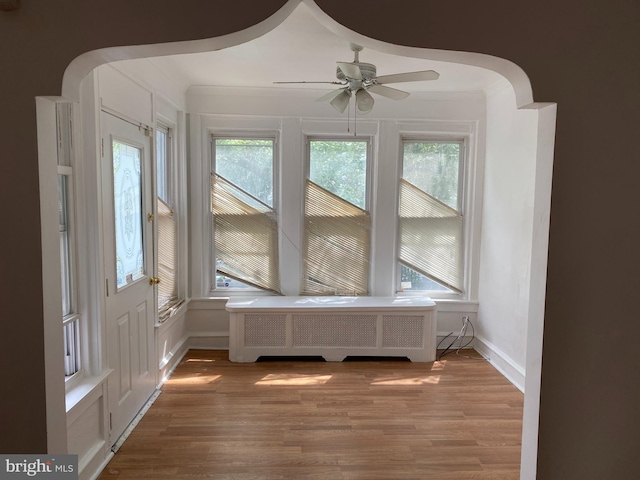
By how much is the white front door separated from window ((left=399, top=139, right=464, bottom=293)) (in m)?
2.61

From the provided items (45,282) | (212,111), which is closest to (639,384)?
(45,282)

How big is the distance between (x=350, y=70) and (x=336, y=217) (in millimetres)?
1960

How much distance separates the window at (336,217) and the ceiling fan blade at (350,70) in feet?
5.37

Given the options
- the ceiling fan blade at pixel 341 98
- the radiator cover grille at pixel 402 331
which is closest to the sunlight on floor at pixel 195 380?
the radiator cover grille at pixel 402 331

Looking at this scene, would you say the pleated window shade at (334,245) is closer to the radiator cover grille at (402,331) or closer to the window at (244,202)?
the window at (244,202)

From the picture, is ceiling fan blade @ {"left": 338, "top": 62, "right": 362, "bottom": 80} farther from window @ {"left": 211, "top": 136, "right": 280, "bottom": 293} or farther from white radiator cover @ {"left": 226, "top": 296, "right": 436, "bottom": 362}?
white radiator cover @ {"left": 226, "top": 296, "right": 436, "bottom": 362}

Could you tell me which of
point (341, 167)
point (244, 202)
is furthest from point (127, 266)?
point (341, 167)

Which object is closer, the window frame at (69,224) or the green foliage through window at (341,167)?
the window frame at (69,224)

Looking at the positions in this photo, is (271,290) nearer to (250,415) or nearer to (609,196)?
(250,415)

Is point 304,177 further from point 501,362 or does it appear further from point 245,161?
point 501,362

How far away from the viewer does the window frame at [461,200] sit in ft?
15.2

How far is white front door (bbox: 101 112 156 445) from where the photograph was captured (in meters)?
2.67

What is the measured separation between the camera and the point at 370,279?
4.71 m

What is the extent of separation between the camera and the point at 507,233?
157 inches
